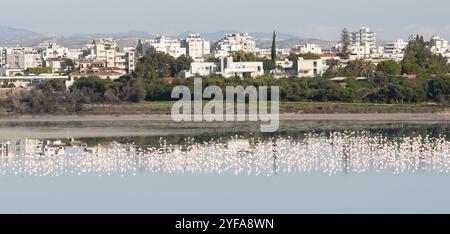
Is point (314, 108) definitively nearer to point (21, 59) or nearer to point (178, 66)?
point (178, 66)

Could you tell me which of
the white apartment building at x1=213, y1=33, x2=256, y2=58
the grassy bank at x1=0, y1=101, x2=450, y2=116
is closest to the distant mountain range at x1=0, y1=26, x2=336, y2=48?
the white apartment building at x1=213, y1=33, x2=256, y2=58

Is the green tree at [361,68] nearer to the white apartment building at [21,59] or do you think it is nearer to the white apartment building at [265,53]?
the white apartment building at [265,53]

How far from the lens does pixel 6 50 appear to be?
67625 millimetres

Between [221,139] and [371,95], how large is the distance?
13.4 m

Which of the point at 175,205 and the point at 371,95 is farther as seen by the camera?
the point at 371,95

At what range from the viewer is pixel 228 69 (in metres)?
45.2

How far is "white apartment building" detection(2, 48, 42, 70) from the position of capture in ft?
207

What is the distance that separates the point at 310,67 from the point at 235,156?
92.6ft

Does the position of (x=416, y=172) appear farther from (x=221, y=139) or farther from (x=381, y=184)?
(x=221, y=139)

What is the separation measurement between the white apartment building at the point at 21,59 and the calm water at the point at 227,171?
36146 mm

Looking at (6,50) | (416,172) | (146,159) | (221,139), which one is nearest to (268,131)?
(221,139)

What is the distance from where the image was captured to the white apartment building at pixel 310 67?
4797 centimetres

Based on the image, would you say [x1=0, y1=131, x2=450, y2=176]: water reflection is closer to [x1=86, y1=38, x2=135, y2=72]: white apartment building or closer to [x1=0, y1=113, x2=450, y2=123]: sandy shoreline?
[x1=0, y1=113, x2=450, y2=123]: sandy shoreline

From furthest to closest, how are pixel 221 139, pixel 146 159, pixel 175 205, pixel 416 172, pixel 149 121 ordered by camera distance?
pixel 149 121 < pixel 221 139 < pixel 146 159 < pixel 416 172 < pixel 175 205
